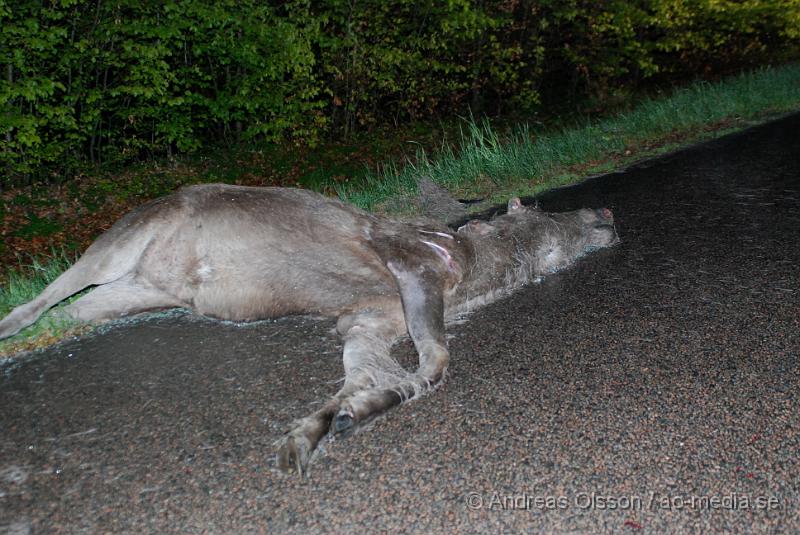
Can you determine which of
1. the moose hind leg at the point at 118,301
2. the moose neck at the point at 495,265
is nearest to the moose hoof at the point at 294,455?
the moose hind leg at the point at 118,301

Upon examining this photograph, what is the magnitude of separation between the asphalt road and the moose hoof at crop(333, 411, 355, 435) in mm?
68

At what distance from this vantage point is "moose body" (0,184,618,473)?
3729mm

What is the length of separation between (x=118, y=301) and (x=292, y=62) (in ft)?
31.2

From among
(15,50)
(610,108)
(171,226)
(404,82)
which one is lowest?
(610,108)

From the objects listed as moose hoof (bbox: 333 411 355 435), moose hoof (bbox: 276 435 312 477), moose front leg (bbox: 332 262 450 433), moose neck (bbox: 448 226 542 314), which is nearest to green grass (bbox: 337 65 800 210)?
moose neck (bbox: 448 226 542 314)

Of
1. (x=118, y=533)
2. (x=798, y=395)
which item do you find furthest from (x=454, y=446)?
(x=798, y=395)

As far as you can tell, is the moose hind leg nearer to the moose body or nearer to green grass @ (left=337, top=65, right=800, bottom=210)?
the moose body

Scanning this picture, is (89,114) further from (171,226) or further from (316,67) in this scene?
(171,226)

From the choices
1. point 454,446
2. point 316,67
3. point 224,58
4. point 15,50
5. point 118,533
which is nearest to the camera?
point 118,533

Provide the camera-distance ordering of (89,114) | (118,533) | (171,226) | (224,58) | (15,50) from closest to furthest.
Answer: (118,533) → (171,226) → (15,50) → (89,114) → (224,58)

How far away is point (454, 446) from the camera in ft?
9.13

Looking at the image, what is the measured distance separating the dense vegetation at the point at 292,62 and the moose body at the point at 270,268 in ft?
24.3

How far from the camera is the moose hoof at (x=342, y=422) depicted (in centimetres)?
284

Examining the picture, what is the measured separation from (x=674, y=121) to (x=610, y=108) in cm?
565
